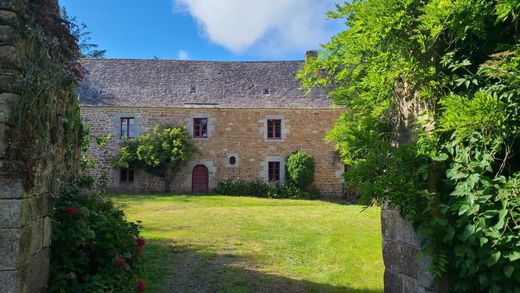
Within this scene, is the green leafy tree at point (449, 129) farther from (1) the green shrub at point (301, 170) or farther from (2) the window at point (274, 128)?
(2) the window at point (274, 128)

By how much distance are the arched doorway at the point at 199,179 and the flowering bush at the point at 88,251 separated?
16.0 m

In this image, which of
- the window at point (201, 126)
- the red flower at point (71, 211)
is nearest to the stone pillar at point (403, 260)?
the red flower at point (71, 211)

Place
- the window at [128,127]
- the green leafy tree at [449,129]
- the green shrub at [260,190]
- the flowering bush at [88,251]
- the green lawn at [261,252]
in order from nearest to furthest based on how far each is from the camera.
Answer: the green leafy tree at [449,129]
the flowering bush at [88,251]
the green lawn at [261,252]
the green shrub at [260,190]
the window at [128,127]

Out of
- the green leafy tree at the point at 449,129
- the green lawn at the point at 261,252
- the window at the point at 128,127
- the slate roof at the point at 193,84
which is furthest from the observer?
the slate roof at the point at 193,84

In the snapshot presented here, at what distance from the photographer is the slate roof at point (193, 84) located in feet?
66.8

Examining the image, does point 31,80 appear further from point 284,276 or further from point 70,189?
point 284,276

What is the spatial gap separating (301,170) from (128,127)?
888 centimetres

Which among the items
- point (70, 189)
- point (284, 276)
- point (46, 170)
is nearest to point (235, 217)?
point (284, 276)

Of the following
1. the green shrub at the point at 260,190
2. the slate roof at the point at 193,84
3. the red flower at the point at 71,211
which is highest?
the slate roof at the point at 193,84

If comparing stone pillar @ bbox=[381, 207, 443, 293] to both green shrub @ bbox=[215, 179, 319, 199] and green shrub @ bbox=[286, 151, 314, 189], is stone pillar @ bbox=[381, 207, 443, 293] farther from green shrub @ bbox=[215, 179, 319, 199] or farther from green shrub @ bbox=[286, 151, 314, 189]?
green shrub @ bbox=[286, 151, 314, 189]

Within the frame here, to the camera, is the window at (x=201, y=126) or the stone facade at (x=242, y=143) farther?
the window at (x=201, y=126)

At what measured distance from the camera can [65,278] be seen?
3725mm

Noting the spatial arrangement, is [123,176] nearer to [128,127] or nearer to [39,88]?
[128,127]

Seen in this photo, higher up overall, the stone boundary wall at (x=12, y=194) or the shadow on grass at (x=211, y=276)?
the stone boundary wall at (x=12, y=194)
